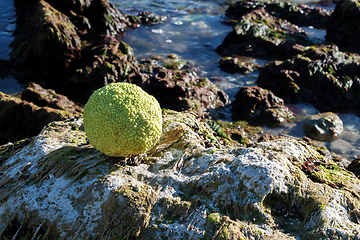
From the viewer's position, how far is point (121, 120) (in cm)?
338

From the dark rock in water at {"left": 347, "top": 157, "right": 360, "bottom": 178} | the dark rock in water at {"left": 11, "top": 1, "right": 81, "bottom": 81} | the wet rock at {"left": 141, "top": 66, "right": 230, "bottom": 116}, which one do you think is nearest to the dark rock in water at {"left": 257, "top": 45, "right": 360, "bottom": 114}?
the wet rock at {"left": 141, "top": 66, "right": 230, "bottom": 116}

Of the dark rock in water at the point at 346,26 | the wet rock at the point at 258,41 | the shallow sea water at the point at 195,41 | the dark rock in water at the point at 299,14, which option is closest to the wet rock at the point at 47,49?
the shallow sea water at the point at 195,41

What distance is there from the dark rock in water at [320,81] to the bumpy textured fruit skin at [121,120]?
8.01 m

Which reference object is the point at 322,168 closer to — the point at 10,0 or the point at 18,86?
the point at 18,86

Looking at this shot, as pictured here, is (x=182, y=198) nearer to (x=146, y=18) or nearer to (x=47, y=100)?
(x=47, y=100)

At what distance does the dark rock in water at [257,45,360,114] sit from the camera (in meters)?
10.2

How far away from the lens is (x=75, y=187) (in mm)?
3547

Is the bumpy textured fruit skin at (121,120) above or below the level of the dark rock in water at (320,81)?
above

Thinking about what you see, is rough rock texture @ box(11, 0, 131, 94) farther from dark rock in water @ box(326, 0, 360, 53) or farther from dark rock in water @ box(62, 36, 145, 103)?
dark rock in water @ box(326, 0, 360, 53)

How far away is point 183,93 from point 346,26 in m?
11.4

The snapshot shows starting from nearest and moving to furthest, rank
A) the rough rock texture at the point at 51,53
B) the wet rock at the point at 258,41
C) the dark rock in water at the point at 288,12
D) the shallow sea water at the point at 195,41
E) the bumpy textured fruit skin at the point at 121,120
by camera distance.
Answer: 1. the bumpy textured fruit skin at the point at 121,120
2. the shallow sea water at the point at 195,41
3. the rough rock texture at the point at 51,53
4. the wet rock at the point at 258,41
5. the dark rock in water at the point at 288,12

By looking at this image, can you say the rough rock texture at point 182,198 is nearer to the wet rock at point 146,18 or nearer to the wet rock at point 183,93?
the wet rock at point 183,93

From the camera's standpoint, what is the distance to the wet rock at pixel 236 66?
1246 cm

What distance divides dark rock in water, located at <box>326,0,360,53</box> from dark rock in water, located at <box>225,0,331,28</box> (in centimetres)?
318
